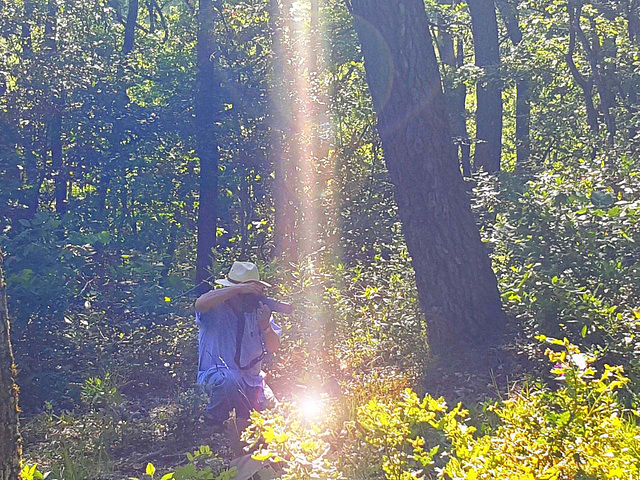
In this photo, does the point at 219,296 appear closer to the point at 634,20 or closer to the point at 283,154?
the point at 283,154

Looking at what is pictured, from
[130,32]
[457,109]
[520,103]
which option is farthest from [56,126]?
[520,103]

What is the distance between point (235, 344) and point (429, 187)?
1.94 metres

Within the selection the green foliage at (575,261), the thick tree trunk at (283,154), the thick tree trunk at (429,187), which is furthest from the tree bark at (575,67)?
the thick tree trunk at (429,187)

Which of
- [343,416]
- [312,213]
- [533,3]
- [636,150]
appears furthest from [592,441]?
[533,3]

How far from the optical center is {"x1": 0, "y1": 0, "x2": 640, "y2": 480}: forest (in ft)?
12.6

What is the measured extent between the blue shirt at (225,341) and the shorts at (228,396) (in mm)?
89

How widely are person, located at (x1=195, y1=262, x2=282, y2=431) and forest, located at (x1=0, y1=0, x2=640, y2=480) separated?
0.02 meters

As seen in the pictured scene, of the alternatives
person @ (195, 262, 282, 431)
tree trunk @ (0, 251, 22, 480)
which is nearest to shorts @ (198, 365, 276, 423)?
person @ (195, 262, 282, 431)

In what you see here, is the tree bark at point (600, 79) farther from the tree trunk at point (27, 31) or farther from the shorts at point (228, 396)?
the tree trunk at point (27, 31)

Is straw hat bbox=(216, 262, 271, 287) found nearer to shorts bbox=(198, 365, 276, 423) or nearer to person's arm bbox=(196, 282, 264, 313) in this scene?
person's arm bbox=(196, 282, 264, 313)

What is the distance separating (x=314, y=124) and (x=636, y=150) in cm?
502

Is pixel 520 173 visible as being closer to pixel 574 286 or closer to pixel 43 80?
pixel 574 286

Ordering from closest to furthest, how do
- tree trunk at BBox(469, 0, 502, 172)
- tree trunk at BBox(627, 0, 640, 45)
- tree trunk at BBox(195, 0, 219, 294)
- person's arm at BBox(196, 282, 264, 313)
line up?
person's arm at BBox(196, 282, 264, 313)
tree trunk at BBox(195, 0, 219, 294)
tree trunk at BBox(627, 0, 640, 45)
tree trunk at BBox(469, 0, 502, 172)

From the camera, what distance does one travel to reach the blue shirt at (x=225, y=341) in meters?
5.53
